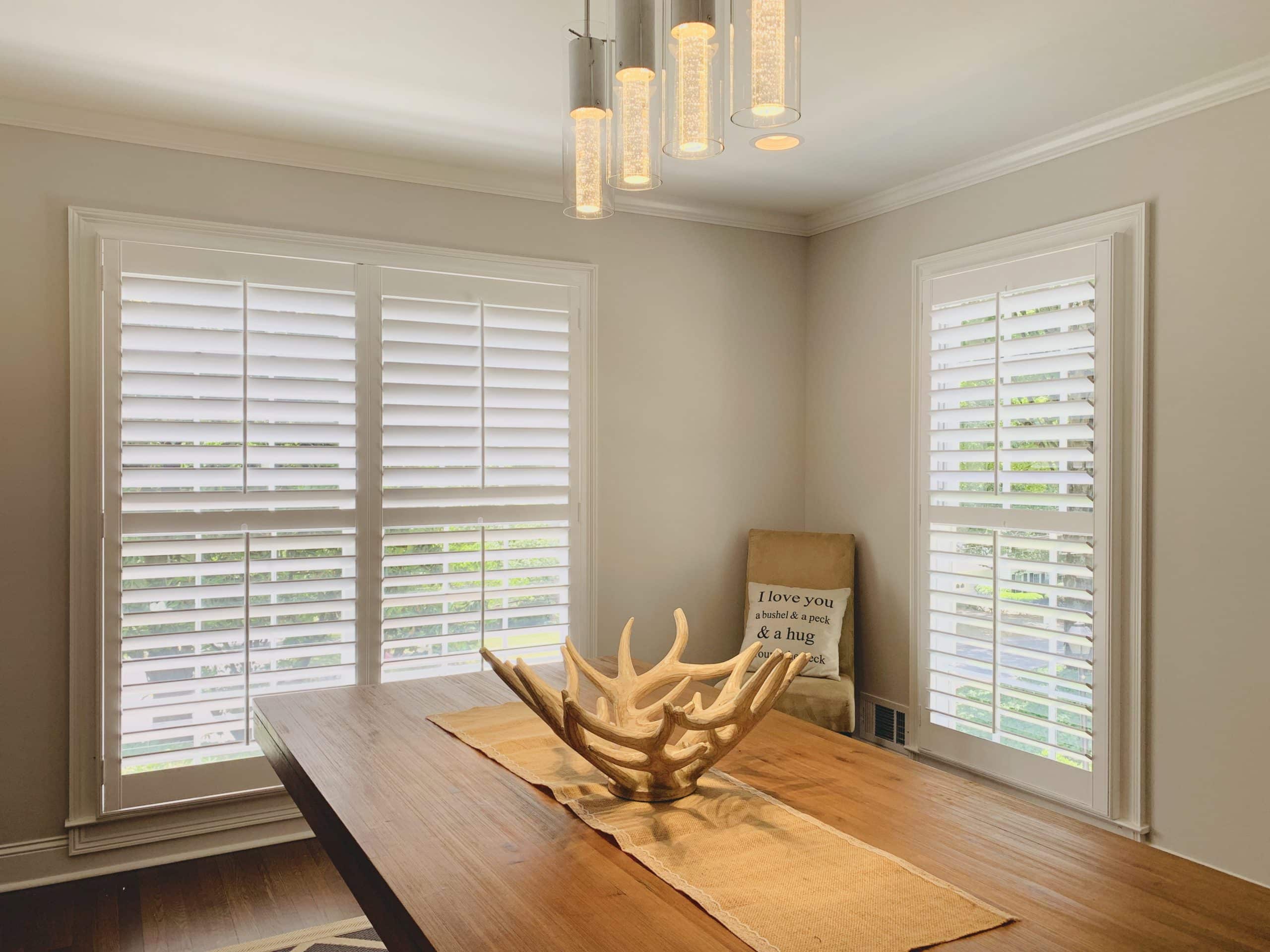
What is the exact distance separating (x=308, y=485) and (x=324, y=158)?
3.96ft

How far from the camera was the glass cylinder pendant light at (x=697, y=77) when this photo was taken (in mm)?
1400

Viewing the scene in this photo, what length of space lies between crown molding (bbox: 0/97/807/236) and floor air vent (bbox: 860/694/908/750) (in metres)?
2.25

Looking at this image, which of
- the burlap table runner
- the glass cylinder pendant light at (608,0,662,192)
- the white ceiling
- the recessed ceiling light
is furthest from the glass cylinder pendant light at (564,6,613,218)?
the burlap table runner

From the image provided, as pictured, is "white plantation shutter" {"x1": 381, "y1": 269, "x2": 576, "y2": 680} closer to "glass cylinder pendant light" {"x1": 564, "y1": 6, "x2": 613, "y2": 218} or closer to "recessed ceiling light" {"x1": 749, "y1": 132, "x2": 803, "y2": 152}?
"glass cylinder pendant light" {"x1": 564, "y1": 6, "x2": 613, "y2": 218}

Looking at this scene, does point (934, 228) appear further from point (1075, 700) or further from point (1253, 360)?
point (1075, 700)

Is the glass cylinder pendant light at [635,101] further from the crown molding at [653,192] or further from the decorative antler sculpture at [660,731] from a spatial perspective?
the crown molding at [653,192]

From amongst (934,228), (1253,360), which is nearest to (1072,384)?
(1253,360)

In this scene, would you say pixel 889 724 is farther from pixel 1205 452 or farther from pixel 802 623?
pixel 1205 452

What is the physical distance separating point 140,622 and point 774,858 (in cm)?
256

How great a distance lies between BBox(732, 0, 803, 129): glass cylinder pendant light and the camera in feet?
4.34

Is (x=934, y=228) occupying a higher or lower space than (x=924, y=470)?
higher

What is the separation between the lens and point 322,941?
8.71ft

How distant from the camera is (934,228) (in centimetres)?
375

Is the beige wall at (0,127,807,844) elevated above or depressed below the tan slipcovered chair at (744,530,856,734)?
above
